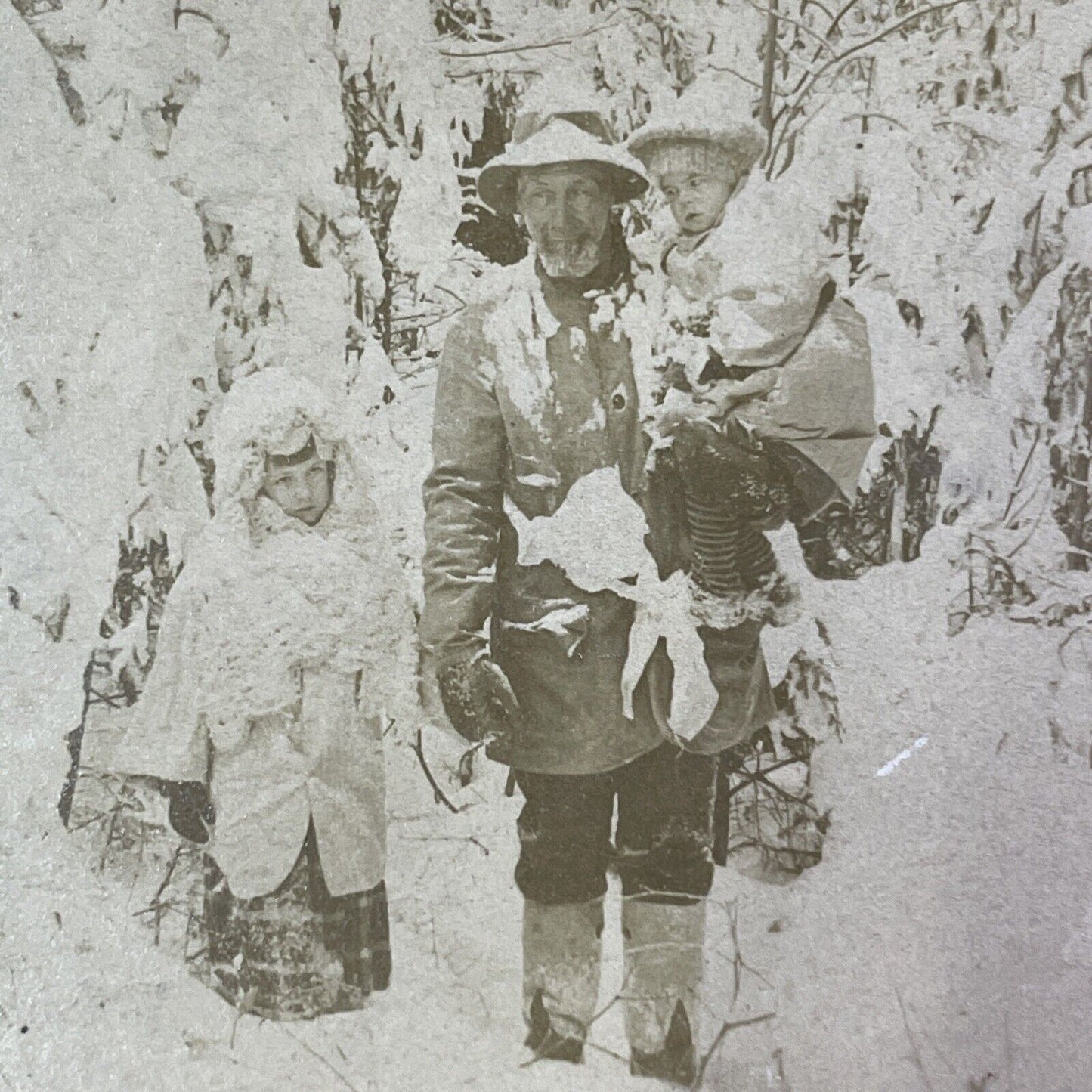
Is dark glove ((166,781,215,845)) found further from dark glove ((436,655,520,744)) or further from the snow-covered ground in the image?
dark glove ((436,655,520,744))

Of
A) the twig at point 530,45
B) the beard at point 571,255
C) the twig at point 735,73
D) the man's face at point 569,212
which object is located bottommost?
the beard at point 571,255

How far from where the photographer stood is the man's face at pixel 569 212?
2.21m

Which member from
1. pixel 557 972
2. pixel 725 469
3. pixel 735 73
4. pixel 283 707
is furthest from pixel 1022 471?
pixel 283 707

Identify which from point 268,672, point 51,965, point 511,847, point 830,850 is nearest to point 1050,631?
point 830,850

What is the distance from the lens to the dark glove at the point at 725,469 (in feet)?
7.18

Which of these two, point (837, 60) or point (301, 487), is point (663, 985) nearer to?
point (301, 487)

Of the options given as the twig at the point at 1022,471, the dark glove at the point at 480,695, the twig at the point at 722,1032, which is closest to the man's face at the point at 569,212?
the dark glove at the point at 480,695

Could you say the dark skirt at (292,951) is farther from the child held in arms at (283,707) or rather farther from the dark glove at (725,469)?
the dark glove at (725,469)

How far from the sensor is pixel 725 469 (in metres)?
2.19

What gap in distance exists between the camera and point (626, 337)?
2.22m

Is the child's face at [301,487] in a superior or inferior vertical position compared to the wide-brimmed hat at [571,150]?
inferior

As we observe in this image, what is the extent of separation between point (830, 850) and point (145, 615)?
1606 millimetres

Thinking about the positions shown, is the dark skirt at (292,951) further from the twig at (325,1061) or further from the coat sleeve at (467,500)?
the coat sleeve at (467,500)

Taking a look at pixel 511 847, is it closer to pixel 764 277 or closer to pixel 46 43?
pixel 764 277
